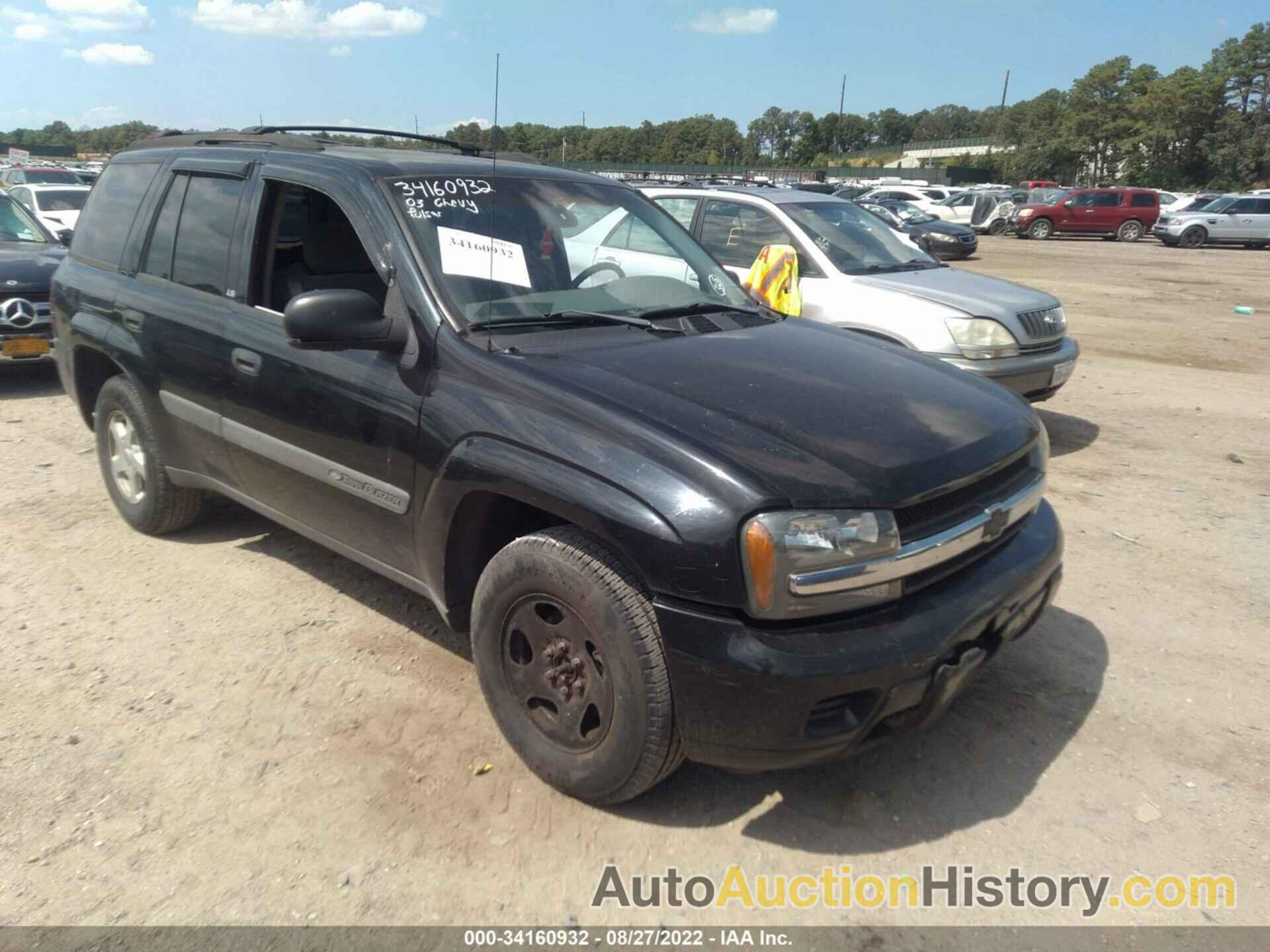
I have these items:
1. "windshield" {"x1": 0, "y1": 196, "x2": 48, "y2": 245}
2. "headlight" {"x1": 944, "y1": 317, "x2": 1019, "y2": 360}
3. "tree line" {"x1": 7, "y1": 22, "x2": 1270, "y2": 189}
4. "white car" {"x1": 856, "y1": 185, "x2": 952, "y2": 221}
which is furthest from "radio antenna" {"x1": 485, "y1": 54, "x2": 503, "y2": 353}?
"tree line" {"x1": 7, "y1": 22, "x2": 1270, "y2": 189}

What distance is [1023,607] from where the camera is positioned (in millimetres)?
2971

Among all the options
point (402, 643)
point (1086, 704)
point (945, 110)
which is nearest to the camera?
point (1086, 704)

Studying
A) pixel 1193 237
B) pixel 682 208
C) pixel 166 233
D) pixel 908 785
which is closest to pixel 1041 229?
pixel 1193 237

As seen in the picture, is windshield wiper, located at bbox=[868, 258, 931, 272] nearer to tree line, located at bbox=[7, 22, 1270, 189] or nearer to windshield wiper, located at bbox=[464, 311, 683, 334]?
windshield wiper, located at bbox=[464, 311, 683, 334]

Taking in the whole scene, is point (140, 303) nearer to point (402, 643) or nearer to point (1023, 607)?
point (402, 643)

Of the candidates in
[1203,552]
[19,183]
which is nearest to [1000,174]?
[19,183]

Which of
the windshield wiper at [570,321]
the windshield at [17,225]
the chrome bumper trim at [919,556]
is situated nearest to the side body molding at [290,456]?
the windshield wiper at [570,321]

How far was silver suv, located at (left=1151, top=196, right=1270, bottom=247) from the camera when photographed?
1124 inches

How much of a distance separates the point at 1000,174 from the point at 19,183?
71238 millimetres

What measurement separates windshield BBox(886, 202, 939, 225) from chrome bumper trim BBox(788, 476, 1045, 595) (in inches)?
841

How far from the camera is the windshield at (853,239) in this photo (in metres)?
7.07

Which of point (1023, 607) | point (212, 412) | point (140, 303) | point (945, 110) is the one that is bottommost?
point (1023, 607)

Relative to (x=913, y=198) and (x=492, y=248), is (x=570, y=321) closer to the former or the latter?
(x=492, y=248)

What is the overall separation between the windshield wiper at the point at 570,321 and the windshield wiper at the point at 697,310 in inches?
4.4
